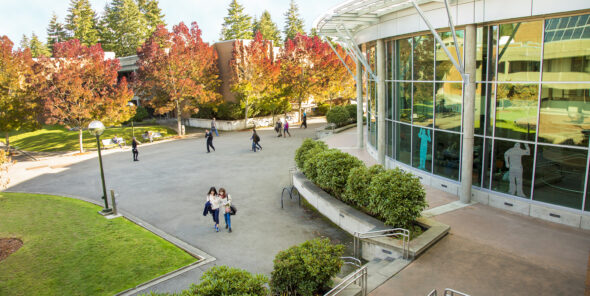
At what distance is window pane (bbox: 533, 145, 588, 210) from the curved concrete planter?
3503 millimetres

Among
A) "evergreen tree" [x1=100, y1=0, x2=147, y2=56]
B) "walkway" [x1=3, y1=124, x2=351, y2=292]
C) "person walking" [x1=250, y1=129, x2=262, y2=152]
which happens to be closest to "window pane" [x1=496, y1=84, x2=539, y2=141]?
"walkway" [x1=3, y1=124, x2=351, y2=292]

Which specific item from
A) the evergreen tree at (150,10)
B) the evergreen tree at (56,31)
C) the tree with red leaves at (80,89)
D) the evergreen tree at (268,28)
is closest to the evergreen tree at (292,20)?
the evergreen tree at (268,28)

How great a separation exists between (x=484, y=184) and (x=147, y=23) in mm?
74113

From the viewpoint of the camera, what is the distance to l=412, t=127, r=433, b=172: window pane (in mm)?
14547

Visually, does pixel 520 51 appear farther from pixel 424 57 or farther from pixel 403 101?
pixel 403 101

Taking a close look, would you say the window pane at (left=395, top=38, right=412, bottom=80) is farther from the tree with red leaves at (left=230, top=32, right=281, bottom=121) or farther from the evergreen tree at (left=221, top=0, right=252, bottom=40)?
the evergreen tree at (left=221, top=0, right=252, bottom=40)

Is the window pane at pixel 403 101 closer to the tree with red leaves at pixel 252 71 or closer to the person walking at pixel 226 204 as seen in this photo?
the person walking at pixel 226 204

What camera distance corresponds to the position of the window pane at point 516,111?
10891 millimetres

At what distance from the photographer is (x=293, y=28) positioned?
88.1 metres

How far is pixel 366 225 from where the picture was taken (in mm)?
10430

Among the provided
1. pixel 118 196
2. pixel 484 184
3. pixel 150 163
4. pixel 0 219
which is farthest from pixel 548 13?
pixel 150 163

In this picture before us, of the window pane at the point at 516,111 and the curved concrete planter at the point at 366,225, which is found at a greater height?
the window pane at the point at 516,111

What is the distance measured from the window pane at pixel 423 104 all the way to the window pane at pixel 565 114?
13.6 ft

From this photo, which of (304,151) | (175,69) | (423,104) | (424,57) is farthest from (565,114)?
(175,69)
